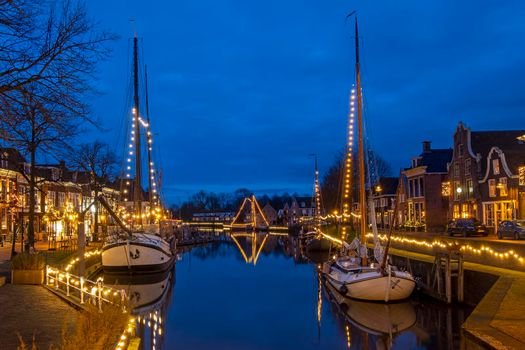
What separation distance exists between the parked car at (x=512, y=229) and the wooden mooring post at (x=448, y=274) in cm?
1489

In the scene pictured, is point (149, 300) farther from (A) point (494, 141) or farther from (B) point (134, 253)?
(A) point (494, 141)

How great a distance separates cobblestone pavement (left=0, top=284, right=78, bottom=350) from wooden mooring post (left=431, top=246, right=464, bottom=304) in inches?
678

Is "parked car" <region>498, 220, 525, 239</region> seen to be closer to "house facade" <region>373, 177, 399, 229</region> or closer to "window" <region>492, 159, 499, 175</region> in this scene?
"window" <region>492, 159, 499, 175</region>

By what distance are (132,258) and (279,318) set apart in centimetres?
1595

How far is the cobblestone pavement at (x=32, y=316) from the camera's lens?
14.3 metres

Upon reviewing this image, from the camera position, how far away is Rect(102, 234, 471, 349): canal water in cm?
2230

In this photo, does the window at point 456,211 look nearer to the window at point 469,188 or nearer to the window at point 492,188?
the window at point 469,188

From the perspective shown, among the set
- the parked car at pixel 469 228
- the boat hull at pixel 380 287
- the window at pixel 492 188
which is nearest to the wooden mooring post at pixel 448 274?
the boat hull at pixel 380 287

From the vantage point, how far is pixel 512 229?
1657 inches

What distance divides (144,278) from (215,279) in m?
6.26

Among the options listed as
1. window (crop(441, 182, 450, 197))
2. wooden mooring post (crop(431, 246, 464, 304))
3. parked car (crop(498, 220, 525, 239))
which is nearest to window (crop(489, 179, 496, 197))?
window (crop(441, 182, 450, 197))

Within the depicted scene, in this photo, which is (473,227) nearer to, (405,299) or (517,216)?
(517,216)

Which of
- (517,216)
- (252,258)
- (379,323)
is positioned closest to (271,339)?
(379,323)

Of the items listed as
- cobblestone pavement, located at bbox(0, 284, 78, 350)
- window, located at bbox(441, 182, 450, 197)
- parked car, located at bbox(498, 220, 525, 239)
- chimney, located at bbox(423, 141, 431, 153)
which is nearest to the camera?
cobblestone pavement, located at bbox(0, 284, 78, 350)
